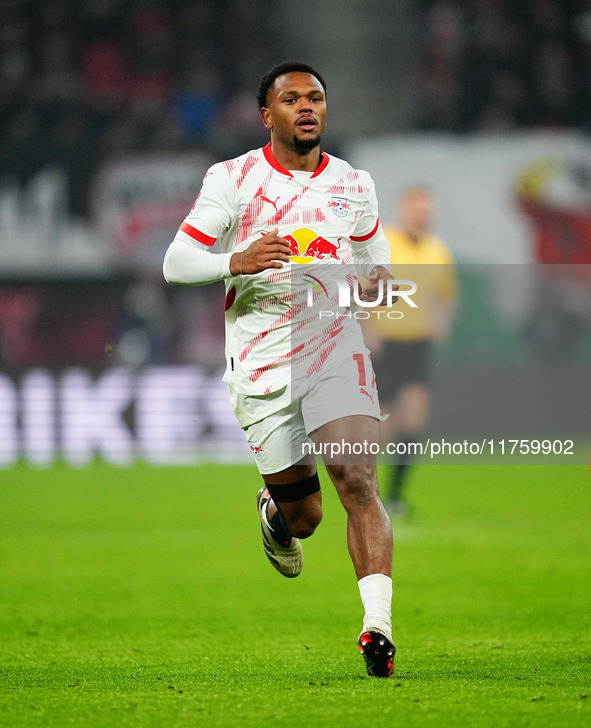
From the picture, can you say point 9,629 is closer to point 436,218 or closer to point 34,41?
point 436,218

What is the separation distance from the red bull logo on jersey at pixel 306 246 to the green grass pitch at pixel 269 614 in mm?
1519

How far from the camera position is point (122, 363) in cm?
1567

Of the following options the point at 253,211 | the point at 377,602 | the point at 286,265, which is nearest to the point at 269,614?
the point at 377,602

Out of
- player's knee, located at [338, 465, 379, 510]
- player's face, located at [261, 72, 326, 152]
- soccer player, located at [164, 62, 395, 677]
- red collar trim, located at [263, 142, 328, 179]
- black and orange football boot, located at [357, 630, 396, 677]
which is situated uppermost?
player's face, located at [261, 72, 326, 152]

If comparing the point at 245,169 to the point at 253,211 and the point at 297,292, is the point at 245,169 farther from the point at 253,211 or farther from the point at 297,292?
the point at 297,292

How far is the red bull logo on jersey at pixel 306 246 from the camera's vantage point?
433 centimetres

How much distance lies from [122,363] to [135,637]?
10.8m

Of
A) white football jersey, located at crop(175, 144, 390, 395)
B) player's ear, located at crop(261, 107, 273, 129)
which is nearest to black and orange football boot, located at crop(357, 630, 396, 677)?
white football jersey, located at crop(175, 144, 390, 395)

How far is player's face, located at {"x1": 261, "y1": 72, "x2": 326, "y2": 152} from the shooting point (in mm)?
4344

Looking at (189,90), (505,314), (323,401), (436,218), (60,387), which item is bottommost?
(323,401)

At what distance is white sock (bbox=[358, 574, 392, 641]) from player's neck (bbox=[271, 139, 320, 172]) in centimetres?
158

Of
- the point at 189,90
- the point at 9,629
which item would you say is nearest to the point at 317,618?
the point at 9,629

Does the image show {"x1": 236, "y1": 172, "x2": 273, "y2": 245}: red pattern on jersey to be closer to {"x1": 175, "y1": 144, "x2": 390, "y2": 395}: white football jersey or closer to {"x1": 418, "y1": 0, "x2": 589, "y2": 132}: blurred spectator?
{"x1": 175, "y1": 144, "x2": 390, "y2": 395}: white football jersey

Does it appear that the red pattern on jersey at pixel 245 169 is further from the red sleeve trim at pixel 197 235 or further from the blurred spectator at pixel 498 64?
the blurred spectator at pixel 498 64
